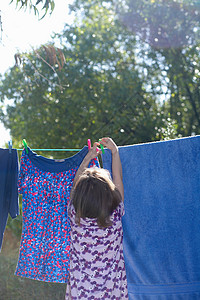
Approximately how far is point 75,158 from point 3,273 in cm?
382

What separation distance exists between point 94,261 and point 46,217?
70 cm

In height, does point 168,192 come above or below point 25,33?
below

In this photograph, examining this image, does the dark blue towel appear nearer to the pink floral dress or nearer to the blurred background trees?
the pink floral dress

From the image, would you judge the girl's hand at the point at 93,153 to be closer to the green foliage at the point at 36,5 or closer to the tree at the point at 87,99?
the green foliage at the point at 36,5

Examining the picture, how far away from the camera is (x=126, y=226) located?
2.73 meters

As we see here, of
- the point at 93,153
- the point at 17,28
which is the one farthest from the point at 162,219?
the point at 17,28

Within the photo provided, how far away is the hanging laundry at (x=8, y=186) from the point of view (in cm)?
283

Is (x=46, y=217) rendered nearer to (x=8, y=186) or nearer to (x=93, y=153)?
(x=8, y=186)

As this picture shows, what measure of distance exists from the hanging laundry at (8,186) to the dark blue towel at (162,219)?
79cm

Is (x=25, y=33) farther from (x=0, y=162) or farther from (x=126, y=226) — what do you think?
(x=126, y=226)

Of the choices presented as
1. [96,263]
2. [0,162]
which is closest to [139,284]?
[96,263]

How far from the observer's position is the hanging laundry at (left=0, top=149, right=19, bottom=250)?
2.83 meters

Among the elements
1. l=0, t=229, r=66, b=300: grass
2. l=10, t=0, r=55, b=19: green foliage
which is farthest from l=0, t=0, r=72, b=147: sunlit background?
l=0, t=229, r=66, b=300: grass

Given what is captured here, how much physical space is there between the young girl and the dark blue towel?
1.16 feet
